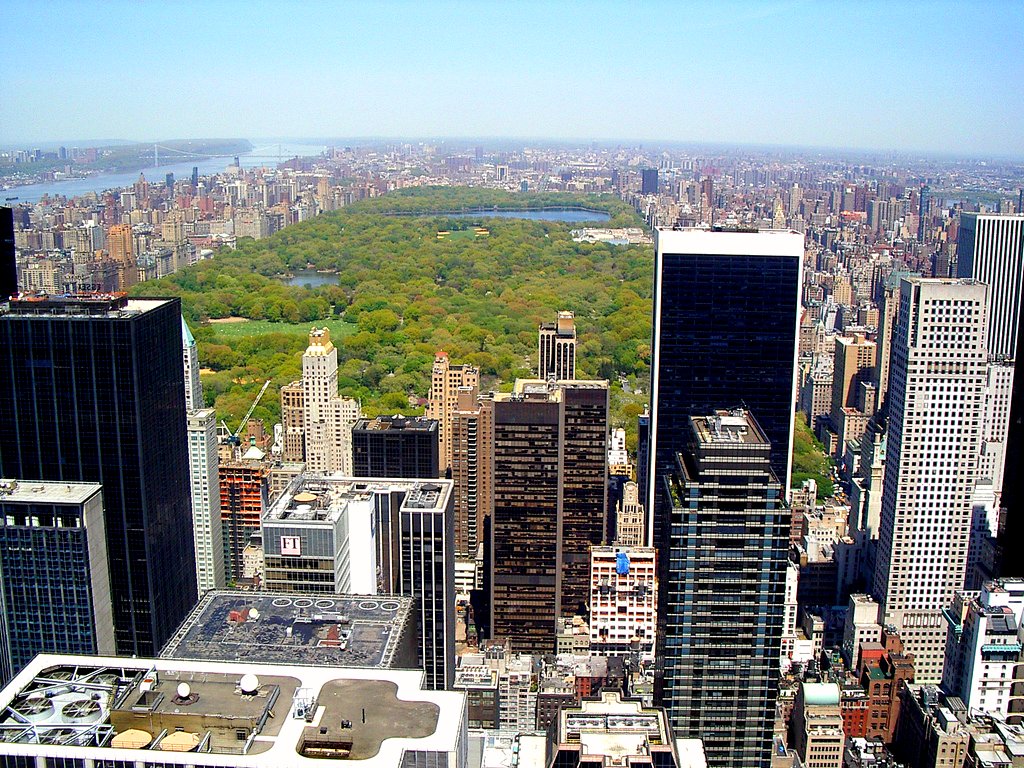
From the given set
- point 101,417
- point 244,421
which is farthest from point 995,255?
point 101,417

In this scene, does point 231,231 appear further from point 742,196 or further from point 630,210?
point 742,196

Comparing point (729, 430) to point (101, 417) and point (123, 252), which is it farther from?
point (123, 252)

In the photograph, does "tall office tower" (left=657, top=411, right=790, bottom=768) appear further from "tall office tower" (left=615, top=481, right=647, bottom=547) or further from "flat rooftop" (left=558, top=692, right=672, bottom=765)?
"tall office tower" (left=615, top=481, right=647, bottom=547)

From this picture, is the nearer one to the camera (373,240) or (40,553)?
(40,553)

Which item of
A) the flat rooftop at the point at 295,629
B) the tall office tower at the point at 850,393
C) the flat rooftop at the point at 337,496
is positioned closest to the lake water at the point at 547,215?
the tall office tower at the point at 850,393

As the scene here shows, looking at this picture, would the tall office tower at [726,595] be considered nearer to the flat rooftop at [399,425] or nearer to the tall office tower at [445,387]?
the flat rooftop at [399,425]

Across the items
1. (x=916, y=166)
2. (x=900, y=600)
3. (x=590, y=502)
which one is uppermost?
(x=916, y=166)

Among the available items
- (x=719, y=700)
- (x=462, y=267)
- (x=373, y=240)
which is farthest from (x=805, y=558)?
(x=373, y=240)
